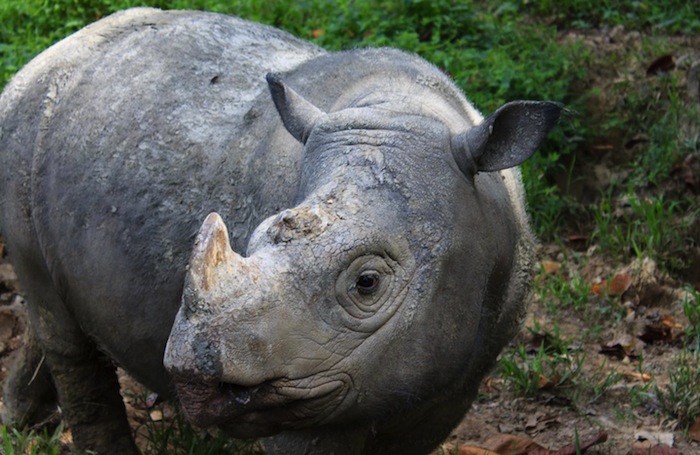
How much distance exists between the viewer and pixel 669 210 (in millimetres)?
7074

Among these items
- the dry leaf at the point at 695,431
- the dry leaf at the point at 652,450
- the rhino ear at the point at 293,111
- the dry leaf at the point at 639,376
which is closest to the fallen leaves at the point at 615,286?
the dry leaf at the point at 639,376

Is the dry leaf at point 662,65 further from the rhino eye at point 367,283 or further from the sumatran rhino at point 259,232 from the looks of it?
the rhino eye at point 367,283

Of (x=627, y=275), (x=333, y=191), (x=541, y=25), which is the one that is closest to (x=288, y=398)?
(x=333, y=191)

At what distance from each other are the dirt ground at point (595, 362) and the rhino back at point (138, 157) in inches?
42.5

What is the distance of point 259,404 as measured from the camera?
3510mm

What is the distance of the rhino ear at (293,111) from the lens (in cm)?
409

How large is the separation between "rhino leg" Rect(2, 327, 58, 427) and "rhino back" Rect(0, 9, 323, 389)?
85cm

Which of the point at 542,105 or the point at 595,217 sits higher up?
the point at 542,105

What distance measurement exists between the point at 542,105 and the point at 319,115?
2.46 ft

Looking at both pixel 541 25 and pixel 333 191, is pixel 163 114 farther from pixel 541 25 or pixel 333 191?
pixel 541 25

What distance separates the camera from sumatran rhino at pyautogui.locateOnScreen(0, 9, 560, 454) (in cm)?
346

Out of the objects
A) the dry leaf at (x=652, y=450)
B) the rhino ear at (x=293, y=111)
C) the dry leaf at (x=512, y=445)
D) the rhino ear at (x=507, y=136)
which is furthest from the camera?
the dry leaf at (x=512, y=445)

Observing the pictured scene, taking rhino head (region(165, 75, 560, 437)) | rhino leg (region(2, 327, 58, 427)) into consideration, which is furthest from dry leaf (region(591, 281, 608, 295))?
rhino leg (region(2, 327, 58, 427))

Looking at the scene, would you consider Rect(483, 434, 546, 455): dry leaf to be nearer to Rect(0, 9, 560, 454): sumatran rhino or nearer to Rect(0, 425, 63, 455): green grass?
Rect(0, 9, 560, 454): sumatran rhino
